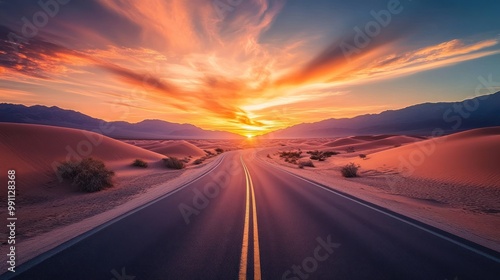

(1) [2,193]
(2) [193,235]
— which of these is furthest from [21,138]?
(2) [193,235]

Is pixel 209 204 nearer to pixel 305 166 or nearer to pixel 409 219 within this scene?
pixel 409 219

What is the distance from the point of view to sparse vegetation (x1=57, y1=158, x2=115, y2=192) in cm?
1355

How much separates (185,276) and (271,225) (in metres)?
3.49

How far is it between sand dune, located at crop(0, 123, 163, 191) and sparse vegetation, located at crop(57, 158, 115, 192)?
94 cm

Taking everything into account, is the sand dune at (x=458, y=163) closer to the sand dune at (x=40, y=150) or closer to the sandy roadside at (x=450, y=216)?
the sandy roadside at (x=450, y=216)

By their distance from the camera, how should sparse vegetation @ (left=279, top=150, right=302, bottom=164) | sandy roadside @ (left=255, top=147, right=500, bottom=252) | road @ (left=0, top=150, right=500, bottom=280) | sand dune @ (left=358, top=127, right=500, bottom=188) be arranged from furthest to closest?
sparse vegetation @ (left=279, top=150, right=302, bottom=164)
sand dune @ (left=358, top=127, right=500, bottom=188)
sandy roadside @ (left=255, top=147, right=500, bottom=252)
road @ (left=0, top=150, right=500, bottom=280)

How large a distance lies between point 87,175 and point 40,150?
6.77 metres

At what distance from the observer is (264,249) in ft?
18.2

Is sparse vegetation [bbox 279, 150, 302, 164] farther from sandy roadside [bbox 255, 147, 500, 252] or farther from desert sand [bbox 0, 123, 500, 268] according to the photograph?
sandy roadside [bbox 255, 147, 500, 252]

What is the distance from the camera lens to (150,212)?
861 centimetres

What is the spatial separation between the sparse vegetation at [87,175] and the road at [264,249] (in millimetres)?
6799

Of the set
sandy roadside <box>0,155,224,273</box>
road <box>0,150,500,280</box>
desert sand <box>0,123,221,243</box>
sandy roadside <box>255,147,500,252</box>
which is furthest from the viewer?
desert sand <box>0,123,221,243</box>

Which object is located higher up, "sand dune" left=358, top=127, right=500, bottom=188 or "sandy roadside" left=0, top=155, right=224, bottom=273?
"sand dune" left=358, top=127, right=500, bottom=188

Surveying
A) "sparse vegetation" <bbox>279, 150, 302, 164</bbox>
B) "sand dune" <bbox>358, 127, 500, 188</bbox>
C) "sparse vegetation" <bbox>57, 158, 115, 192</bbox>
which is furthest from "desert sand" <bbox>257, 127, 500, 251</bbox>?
"sparse vegetation" <bbox>279, 150, 302, 164</bbox>
